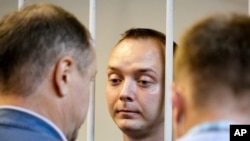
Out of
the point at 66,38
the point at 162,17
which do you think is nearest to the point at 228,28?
the point at 66,38

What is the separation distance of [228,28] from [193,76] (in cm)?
8

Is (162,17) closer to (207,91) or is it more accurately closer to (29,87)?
(29,87)

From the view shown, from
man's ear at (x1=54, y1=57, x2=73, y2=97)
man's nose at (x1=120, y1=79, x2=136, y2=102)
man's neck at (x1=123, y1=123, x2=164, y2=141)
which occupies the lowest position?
man's neck at (x1=123, y1=123, x2=164, y2=141)

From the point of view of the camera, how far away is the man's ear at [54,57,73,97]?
854 mm

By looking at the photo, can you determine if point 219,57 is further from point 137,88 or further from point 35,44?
point 137,88

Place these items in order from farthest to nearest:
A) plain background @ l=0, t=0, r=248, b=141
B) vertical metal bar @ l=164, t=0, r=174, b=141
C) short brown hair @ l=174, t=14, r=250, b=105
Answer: plain background @ l=0, t=0, r=248, b=141, vertical metal bar @ l=164, t=0, r=174, b=141, short brown hair @ l=174, t=14, r=250, b=105

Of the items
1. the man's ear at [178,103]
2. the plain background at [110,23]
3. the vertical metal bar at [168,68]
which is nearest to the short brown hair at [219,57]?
the man's ear at [178,103]

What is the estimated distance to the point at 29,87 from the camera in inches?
33.0

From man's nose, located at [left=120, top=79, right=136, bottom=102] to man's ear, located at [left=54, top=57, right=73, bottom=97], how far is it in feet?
1.13

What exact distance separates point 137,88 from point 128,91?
0.02 meters

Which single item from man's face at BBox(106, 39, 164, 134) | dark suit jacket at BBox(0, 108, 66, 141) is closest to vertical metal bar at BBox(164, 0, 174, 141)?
man's face at BBox(106, 39, 164, 134)

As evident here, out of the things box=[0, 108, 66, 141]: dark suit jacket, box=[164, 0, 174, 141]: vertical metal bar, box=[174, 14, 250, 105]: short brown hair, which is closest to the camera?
box=[174, 14, 250, 105]: short brown hair

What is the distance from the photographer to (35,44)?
0.86 metres

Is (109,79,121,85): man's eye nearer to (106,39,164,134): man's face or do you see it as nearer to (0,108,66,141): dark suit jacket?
(106,39,164,134): man's face
